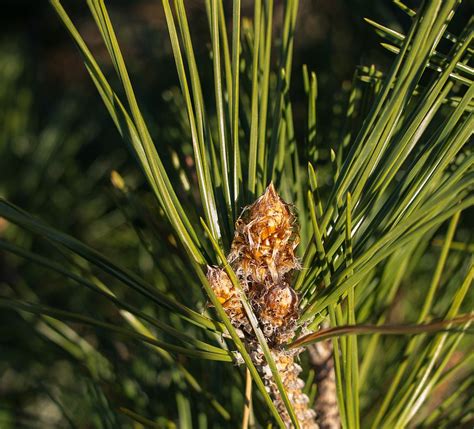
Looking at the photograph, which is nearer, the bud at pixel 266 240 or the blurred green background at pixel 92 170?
the bud at pixel 266 240

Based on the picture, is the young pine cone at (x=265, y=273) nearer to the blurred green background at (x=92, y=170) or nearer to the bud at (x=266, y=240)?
the bud at (x=266, y=240)

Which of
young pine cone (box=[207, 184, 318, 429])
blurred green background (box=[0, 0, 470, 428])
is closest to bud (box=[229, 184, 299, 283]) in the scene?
young pine cone (box=[207, 184, 318, 429])

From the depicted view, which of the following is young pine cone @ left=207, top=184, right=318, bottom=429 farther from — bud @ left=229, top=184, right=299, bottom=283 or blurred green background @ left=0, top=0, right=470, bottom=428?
blurred green background @ left=0, top=0, right=470, bottom=428

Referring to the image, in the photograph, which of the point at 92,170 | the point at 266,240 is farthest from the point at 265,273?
the point at 92,170

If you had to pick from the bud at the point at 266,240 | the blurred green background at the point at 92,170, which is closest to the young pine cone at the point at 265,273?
the bud at the point at 266,240

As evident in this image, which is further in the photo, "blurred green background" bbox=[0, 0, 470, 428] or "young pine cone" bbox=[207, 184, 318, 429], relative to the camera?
"blurred green background" bbox=[0, 0, 470, 428]

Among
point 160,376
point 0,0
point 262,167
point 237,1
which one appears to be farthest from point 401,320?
point 0,0

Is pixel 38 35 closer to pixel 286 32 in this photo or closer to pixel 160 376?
pixel 160 376

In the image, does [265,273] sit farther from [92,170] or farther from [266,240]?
[92,170]
